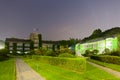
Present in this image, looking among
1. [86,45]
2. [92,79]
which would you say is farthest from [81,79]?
[86,45]

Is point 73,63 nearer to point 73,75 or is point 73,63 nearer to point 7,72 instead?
point 73,75

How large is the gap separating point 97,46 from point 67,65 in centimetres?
4911

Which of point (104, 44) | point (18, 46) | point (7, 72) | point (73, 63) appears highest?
point (18, 46)

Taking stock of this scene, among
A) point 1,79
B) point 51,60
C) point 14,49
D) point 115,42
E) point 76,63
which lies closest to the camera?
point 1,79

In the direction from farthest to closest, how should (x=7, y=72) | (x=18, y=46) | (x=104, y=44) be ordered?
(x=18, y=46), (x=104, y=44), (x=7, y=72)

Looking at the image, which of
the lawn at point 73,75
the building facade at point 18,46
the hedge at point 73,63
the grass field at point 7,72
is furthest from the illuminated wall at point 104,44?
the building facade at point 18,46

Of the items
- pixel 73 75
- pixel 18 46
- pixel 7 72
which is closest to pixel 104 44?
pixel 7 72

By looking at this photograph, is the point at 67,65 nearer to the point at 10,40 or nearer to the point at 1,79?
the point at 1,79

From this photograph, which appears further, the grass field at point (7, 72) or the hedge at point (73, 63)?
the hedge at point (73, 63)

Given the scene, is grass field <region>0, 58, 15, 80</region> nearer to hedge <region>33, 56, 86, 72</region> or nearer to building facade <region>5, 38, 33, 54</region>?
hedge <region>33, 56, 86, 72</region>

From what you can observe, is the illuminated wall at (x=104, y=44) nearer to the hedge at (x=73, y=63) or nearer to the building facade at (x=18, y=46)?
the hedge at (x=73, y=63)

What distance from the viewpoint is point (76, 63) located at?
25047 millimetres

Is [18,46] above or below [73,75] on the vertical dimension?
above

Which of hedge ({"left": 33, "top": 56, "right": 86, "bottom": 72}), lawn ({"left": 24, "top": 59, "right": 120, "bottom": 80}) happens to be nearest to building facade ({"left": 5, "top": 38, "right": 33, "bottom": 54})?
hedge ({"left": 33, "top": 56, "right": 86, "bottom": 72})
